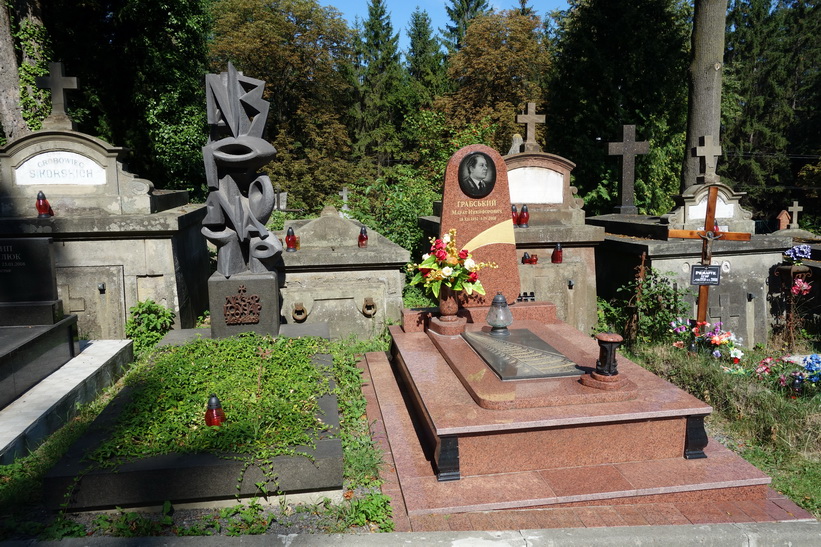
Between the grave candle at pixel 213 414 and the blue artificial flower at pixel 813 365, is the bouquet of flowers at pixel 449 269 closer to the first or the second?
the grave candle at pixel 213 414

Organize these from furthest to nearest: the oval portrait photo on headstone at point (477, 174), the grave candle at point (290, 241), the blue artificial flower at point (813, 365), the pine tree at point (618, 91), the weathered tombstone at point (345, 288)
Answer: the pine tree at point (618, 91)
the grave candle at point (290, 241)
the weathered tombstone at point (345, 288)
the oval portrait photo on headstone at point (477, 174)
the blue artificial flower at point (813, 365)

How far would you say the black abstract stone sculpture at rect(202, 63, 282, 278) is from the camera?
6215 mm

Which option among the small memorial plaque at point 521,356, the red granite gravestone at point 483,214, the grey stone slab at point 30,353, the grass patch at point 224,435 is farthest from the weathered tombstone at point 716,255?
the grey stone slab at point 30,353

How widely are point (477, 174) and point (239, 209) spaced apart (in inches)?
112

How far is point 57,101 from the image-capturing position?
7430 millimetres

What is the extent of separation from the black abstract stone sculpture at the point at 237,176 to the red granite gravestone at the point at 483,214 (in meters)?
2.14

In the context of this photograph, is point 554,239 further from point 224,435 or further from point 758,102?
point 758,102

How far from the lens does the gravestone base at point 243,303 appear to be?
624cm

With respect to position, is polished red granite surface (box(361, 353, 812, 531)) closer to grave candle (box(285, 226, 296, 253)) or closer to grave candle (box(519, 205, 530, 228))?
grave candle (box(285, 226, 296, 253))

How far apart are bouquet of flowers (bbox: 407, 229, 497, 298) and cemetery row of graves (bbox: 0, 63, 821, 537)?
2cm

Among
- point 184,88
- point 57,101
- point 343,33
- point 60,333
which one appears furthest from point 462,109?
point 60,333

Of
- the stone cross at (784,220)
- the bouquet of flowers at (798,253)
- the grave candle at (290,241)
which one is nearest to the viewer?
the grave candle at (290,241)

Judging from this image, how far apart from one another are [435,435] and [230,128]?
4.16 m

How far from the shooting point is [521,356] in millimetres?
5238
